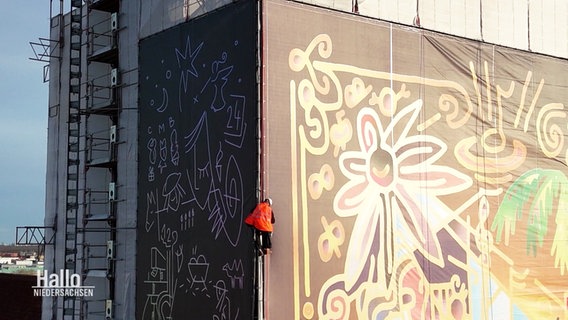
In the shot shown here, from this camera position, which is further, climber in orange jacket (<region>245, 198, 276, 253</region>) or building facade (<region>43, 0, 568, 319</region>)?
building facade (<region>43, 0, 568, 319</region>)

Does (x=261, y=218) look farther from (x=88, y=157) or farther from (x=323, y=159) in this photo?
(x=88, y=157)

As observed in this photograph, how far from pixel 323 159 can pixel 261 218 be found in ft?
7.96

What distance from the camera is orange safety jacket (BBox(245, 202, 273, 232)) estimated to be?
1548cm

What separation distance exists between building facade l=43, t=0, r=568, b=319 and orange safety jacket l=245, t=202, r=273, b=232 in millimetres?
525

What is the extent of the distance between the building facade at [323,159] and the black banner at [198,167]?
46mm

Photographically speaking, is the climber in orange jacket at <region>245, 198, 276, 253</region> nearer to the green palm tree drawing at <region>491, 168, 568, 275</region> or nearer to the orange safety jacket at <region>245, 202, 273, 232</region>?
the orange safety jacket at <region>245, 202, 273, 232</region>

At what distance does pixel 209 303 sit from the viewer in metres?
17.2

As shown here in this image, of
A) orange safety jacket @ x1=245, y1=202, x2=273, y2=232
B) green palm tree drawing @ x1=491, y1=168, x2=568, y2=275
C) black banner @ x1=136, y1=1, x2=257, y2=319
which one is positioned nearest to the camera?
orange safety jacket @ x1=245, y1=202, x2=273, y2=232

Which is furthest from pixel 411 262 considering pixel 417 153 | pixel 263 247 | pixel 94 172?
pixel 94 172

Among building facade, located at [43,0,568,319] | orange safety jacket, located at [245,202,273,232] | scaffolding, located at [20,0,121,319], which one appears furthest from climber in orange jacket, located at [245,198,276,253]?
scaffolding, located at [20,0,121,319]

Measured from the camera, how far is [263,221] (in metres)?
15.5

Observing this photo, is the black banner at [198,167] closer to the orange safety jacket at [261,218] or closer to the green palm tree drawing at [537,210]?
the orange safety jacket at [261,218]

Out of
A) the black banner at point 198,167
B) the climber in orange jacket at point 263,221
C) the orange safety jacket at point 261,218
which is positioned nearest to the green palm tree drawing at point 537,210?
the climber in orange jacket at point 263,221

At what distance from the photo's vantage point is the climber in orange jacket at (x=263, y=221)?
15494 mm
